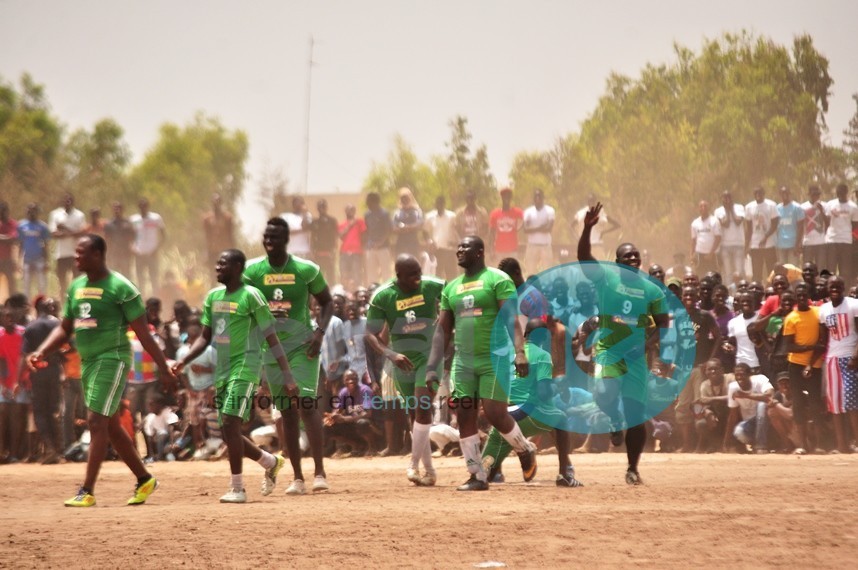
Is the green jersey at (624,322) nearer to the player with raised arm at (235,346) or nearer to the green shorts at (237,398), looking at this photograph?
the player with raised arm at (235,346)

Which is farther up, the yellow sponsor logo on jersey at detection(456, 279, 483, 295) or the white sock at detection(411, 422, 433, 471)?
the yellow sponsor logo on jersey at detection(456, 279, 483, 295)

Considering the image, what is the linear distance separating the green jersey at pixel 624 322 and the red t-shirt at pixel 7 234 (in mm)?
16099

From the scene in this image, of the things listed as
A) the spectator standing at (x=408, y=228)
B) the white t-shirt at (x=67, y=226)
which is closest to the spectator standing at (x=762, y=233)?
the spectator standing at (x=408, y=228)

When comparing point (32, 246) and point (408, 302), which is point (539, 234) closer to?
point (32, 246)

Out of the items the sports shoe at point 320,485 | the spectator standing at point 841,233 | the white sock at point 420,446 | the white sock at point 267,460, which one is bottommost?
the sports shoe at point 320,485

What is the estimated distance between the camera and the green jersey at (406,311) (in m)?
12.5

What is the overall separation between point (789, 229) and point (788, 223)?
104 millimetres

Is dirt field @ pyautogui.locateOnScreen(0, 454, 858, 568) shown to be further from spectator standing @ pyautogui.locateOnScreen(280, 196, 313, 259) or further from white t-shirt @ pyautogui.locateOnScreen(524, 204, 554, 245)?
spectator standing @ pyautogui.locateOnScreen(280, 196, 313, 259)

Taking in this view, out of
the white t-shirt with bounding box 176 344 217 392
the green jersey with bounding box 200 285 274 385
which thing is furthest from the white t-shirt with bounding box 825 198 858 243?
the green jersey with bounding box 200 285 274 385

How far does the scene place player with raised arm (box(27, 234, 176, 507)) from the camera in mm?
10719

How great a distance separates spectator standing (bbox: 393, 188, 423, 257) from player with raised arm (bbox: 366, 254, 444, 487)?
1182 cm

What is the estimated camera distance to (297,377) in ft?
38.7

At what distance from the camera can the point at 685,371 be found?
16.8 metres

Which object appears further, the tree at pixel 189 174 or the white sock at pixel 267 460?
the tree at pixel 189 174
